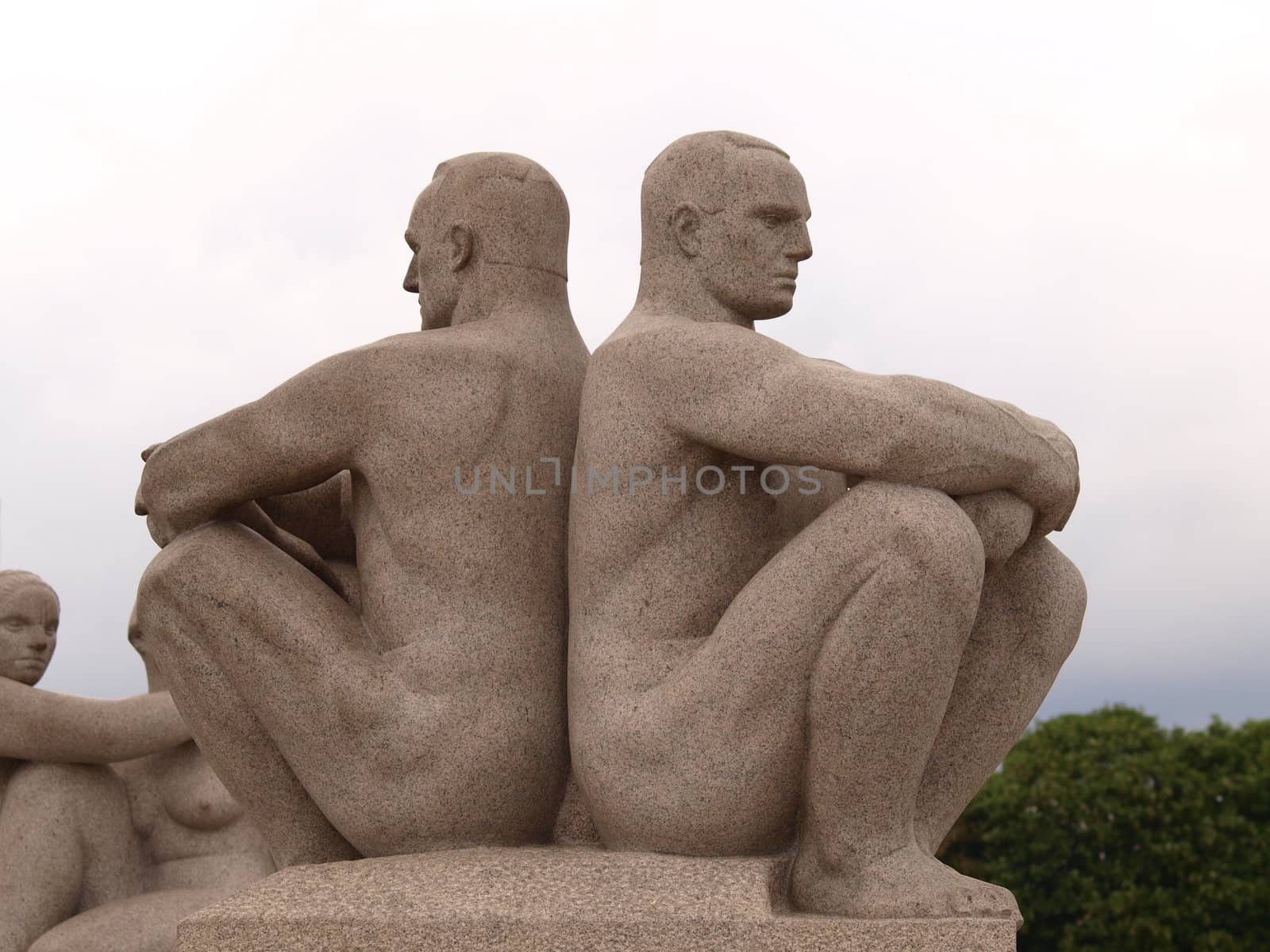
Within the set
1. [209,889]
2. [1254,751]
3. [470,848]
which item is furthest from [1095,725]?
[470,848]

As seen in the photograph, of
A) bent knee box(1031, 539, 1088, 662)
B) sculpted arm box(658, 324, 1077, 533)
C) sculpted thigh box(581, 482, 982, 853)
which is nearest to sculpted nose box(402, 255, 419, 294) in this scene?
sculpted arm box(658, 324, 1077, 533)

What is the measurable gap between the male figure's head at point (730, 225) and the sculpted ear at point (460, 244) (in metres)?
0.67

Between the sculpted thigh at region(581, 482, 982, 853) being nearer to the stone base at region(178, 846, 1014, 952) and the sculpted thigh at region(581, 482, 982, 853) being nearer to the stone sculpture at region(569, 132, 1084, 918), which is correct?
the stone sculpture at region(569, 132, 1084, 918)

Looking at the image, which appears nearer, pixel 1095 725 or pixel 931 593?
pixel 931 593

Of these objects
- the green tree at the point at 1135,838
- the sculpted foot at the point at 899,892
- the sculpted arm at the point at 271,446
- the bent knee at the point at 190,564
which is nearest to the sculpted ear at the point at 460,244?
the sculpted arm at the point at 271,446

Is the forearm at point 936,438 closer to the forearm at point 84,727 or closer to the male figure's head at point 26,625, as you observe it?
the forearm at point 84,727

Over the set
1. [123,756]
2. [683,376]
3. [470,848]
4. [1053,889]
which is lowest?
[1053,889]

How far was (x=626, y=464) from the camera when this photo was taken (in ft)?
16.0

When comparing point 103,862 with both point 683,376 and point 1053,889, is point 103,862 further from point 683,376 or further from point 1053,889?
point 1053,889

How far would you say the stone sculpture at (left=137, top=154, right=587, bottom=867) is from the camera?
5.01 metres

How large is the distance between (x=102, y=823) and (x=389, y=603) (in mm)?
3001

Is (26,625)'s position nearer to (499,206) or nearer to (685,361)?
(499,206)

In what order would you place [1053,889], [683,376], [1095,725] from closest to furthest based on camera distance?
[683,376], [1053,889], [1095,725]

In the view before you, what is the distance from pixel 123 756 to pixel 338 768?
2.70 metres
